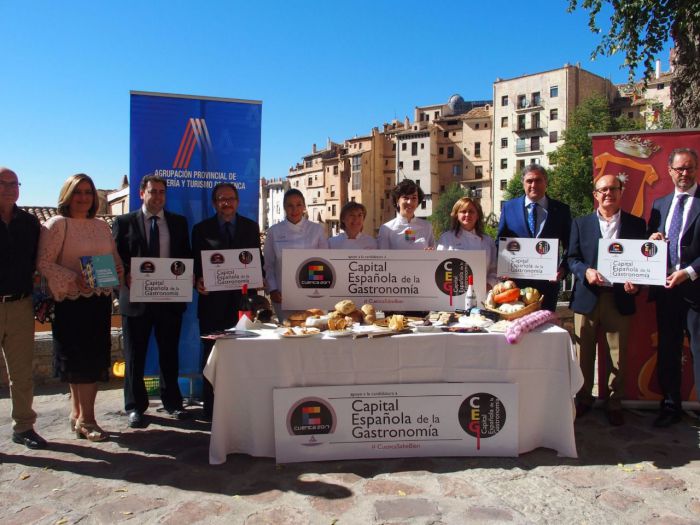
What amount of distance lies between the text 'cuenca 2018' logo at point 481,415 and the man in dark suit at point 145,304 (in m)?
2.78

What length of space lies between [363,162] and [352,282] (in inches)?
2862

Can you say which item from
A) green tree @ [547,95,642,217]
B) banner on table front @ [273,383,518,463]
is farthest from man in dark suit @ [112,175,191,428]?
green tree @ [547,95,642,217]

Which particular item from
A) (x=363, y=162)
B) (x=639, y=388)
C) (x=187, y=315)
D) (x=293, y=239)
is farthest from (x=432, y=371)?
(x=363, y=162)

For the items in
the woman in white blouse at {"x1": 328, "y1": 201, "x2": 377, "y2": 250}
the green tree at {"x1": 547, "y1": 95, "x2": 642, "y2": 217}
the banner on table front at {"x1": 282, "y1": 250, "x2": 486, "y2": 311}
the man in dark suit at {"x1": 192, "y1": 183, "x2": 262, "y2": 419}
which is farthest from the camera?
the green tree at {"x1": 547, "y1": 95, "x2": 642, "y2": 217}

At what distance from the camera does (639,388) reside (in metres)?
5.15

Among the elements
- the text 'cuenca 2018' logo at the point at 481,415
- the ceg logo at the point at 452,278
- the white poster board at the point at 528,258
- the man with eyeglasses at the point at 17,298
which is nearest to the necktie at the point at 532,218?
the white poster board at the point at 528,258

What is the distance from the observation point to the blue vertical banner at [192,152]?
5.34 meters

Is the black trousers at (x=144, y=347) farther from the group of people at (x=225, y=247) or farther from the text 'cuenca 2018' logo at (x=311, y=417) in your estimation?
the text 'cuenca 2018' logo at (x=311, y=417)

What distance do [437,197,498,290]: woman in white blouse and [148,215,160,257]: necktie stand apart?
2.70m

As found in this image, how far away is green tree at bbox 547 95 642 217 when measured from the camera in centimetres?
3875

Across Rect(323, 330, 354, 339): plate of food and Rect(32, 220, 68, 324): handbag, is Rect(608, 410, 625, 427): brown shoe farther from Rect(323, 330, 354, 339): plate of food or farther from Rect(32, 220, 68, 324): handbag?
Rect(32, 220, 68, 324): handbag

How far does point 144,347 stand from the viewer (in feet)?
15.5

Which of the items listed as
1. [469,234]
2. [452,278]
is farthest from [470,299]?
[469,234]

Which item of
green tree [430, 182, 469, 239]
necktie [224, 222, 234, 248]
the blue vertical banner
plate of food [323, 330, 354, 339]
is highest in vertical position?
green tree [430, 182, 469, 239]
